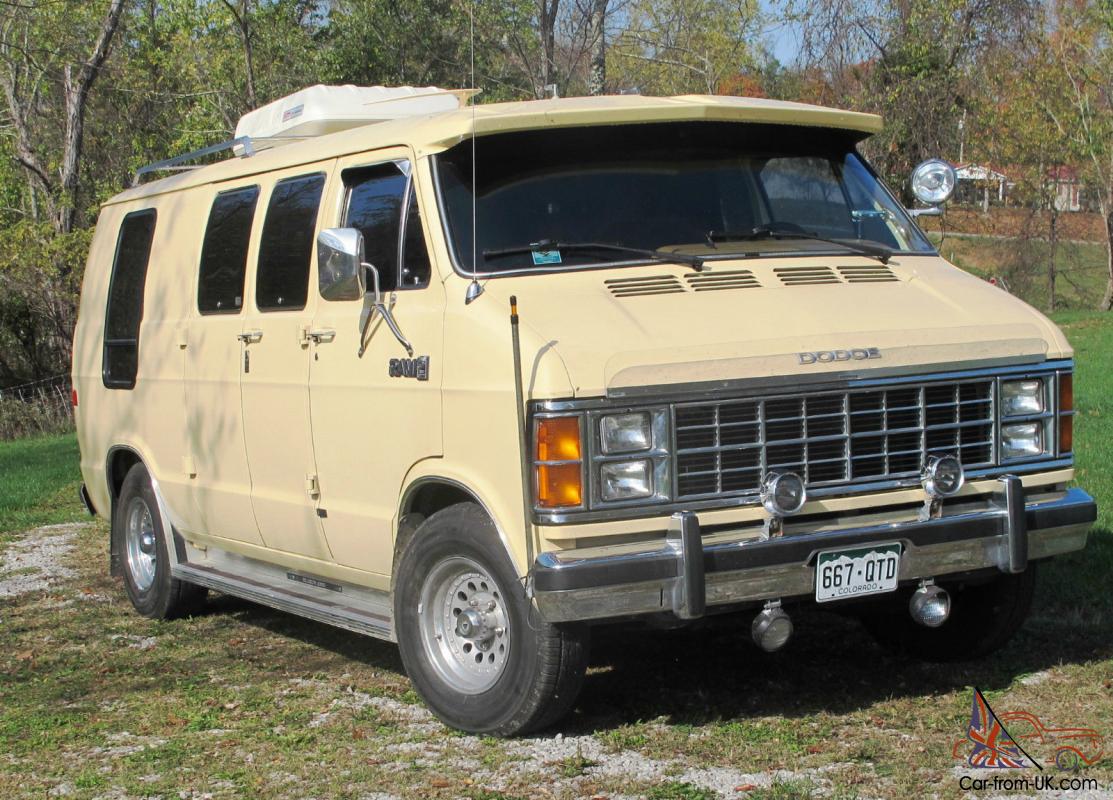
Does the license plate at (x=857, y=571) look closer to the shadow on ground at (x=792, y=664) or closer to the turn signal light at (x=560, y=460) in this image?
the shadow on ground at (x=792, y=664)

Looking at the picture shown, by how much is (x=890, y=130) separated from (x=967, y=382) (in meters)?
14.5

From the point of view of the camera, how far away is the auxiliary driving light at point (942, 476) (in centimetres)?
532

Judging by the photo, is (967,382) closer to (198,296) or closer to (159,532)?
(198,296)

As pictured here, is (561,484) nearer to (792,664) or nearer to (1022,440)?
(1022,440)

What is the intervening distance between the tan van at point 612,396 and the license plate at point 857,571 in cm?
1

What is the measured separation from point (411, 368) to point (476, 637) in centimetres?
106

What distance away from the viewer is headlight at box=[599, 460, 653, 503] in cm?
490

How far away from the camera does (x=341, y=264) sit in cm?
578

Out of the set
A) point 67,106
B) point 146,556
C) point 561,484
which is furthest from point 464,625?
point 67,106

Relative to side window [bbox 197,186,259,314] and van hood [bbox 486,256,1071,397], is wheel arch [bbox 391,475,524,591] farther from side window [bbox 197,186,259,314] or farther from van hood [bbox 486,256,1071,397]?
side window [bbox 197,186,259,314]

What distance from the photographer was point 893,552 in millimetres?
5266

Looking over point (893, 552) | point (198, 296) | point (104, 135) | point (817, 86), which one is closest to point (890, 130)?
point (817, 86)

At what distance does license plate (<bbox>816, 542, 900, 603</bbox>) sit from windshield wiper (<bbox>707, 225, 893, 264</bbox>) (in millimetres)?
1402

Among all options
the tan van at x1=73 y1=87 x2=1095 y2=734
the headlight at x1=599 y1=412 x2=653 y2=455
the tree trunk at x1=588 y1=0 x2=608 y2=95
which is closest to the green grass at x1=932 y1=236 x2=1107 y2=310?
the tree trunk at x1=588 y1=0 x2=608 y2=95
